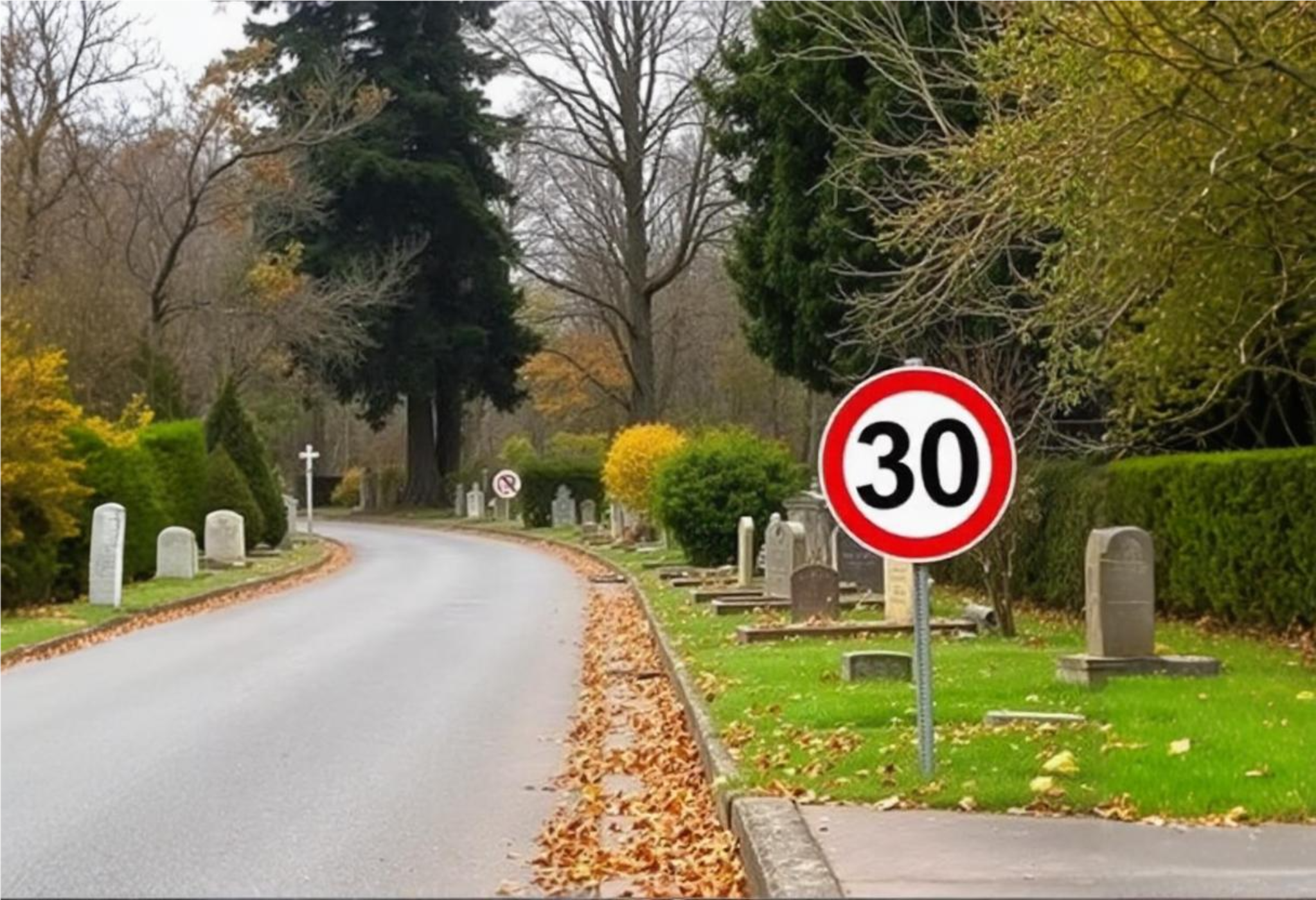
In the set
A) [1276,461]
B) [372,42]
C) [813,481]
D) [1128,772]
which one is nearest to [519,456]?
[372,42]

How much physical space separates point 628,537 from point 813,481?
1131 cm

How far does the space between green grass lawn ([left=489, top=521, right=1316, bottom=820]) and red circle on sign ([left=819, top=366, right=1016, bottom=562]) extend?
1.25 metres

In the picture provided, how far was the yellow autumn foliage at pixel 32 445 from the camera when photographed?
24.6 m

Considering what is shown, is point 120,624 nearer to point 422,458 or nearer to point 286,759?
point 286,759

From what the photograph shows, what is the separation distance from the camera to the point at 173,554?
32.7 meters

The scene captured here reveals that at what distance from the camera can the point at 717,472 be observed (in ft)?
107

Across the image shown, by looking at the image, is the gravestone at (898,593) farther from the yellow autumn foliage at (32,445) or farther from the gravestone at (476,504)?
the gravestone at (476,504)

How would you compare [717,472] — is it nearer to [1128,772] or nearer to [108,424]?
[108,424]

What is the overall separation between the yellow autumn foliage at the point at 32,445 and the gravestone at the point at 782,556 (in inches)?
407

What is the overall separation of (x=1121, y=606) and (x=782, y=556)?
10109 millimetres

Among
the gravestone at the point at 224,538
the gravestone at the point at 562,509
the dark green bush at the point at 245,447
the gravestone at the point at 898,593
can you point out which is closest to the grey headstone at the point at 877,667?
the gravestone at the point at 898,593

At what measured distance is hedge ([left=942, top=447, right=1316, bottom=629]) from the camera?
1702 centimetres

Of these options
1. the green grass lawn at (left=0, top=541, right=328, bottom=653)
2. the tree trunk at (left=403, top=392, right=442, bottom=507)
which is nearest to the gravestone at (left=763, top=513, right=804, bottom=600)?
the green grass lawn at (left=0, top=541, right=328, bottom=653)

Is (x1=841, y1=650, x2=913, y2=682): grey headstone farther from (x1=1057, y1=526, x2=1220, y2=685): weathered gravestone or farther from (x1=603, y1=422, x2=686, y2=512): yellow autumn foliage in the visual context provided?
(x1=603, y1=422, x2=686, y2=512): yellow autumn foliage
